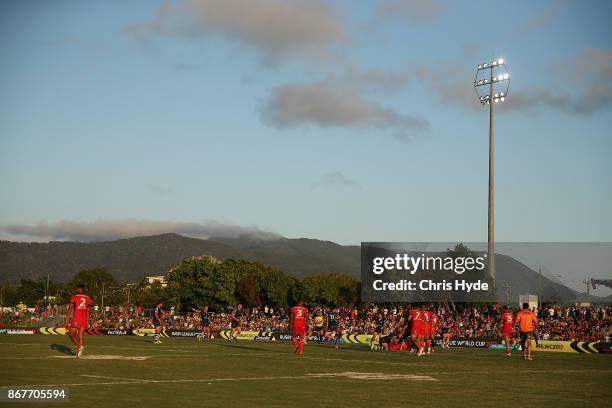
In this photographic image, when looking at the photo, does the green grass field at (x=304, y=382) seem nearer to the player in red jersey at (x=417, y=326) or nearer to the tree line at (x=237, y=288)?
the player in red jersey at (x=417, y=326)

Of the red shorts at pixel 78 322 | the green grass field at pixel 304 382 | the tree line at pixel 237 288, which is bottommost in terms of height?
the green grass field at pixel 304 382

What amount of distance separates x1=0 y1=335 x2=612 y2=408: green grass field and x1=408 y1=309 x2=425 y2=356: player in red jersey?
5.29m

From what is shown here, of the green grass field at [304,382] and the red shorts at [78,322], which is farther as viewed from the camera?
the red shorts at [78,322]

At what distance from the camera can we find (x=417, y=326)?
33281 mm

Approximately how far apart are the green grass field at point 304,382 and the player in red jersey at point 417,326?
5.29 metres

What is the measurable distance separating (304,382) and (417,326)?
14.8m

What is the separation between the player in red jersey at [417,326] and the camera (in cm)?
3312

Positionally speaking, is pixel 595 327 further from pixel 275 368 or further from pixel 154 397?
pixel 154 397

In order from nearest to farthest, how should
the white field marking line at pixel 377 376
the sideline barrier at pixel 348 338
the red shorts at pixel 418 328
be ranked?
1. the white field marking line at pixel 377 376
2. the red shorts at pixel 418 328
3. the sideline barrier at pixel 348 338

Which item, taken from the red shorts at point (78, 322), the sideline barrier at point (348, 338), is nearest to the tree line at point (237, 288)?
the sideline barrier at point (348, 338)

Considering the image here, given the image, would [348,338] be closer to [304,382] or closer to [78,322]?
[78,322]

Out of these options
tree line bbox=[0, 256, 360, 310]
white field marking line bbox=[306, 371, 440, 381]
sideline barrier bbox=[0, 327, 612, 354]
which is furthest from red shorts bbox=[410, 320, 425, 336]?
tree line bbox=[0, 256, 360, 310]

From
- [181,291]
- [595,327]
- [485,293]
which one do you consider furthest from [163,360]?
[181,291]

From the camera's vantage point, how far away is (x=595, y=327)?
50.6 m
